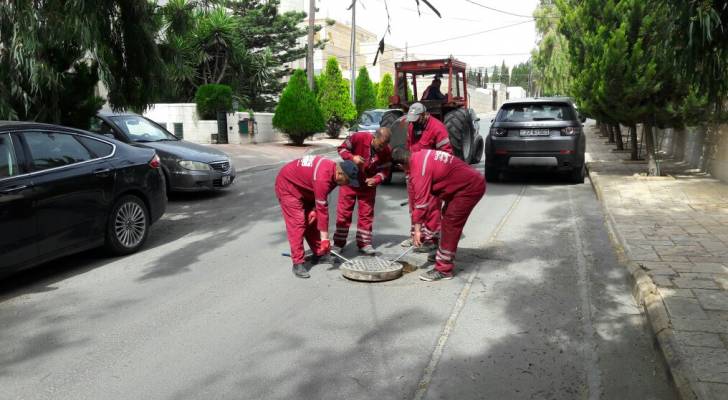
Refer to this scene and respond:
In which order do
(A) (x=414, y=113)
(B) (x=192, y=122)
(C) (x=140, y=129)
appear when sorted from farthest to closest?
(B) (x=192, y=122)
(C) (x=140, y=129)
(A) (x=414, y=113)

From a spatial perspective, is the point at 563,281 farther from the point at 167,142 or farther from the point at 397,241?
the point at 167,142

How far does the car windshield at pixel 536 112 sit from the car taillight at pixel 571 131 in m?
0.24

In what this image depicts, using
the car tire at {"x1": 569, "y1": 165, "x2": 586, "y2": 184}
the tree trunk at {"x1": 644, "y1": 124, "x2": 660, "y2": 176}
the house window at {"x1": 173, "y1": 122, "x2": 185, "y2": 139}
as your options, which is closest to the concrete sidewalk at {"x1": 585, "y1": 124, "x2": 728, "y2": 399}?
the tree trunk at {"x1": 644, "y1": 124, "x2": 660, "y2": 176}

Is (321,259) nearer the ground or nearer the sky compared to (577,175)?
nearer the ground

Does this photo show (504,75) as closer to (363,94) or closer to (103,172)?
(363,94)

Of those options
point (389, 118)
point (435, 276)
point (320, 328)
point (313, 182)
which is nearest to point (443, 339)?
point (320, 328)

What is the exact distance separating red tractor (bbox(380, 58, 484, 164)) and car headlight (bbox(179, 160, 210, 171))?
3.38m

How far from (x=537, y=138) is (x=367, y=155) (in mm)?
6031

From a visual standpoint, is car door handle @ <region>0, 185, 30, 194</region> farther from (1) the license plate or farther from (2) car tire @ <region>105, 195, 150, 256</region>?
(1) the license plate

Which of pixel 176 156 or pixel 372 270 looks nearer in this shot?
pixel 372 270

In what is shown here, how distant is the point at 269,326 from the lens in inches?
177

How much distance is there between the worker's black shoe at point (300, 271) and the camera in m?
5.75

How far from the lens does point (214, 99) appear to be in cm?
2200

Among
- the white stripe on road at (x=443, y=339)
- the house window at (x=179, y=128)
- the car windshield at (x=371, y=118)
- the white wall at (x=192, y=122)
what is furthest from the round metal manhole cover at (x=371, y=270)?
the house window at (x=179, y=128)
